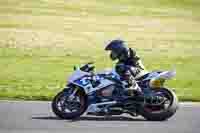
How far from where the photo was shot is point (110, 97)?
44.2ft

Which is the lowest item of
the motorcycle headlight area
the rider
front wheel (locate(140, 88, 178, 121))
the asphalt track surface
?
the asphalt track surface

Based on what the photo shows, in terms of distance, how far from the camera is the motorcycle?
13289 mm

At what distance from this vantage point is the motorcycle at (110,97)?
13.3 meters

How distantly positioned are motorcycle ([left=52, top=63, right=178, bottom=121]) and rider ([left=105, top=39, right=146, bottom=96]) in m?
0.07

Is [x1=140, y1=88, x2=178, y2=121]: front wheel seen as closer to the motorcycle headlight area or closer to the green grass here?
the motorcycle headlight area

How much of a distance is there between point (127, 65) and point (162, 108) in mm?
914

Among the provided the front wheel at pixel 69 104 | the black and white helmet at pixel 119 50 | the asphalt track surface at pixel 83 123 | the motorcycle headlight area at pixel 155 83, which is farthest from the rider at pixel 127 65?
the front wheel at pixel 69 104

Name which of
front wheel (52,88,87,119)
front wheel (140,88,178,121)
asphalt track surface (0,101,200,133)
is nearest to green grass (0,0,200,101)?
asphalt track surface (0,101,200,133)

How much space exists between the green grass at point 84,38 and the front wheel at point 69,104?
104 inches

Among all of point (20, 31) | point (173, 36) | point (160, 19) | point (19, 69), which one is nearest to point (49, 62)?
point (19, 69)

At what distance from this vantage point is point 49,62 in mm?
22062

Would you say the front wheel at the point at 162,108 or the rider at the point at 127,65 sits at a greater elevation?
the rider at the point at 127,65

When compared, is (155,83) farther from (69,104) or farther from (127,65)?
(69,104)

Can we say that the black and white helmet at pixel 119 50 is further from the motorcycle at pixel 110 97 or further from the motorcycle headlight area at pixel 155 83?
the motorcycle headlight area at pixel 155 83
